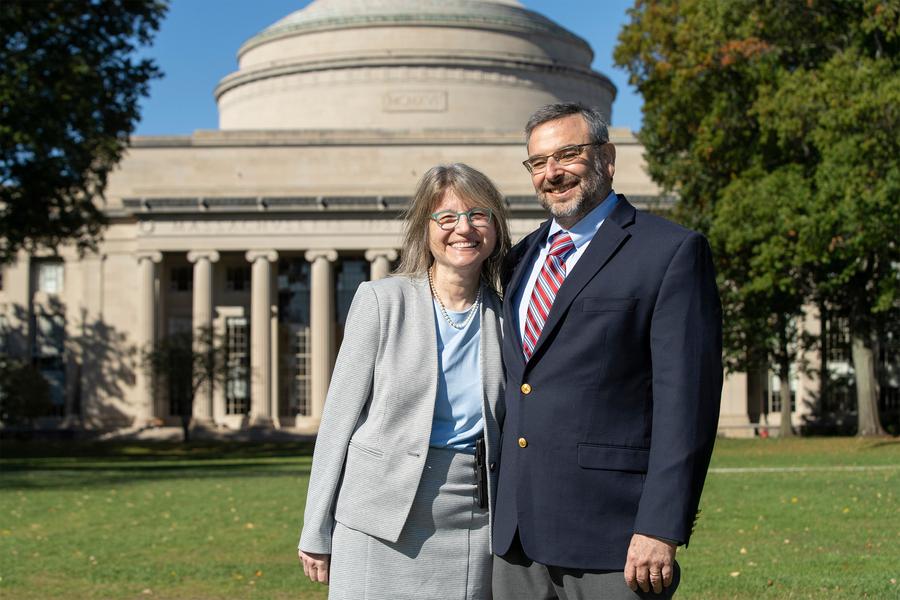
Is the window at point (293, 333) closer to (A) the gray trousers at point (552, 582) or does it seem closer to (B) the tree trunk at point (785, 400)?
(B) the tree trunk at point (785, 400)

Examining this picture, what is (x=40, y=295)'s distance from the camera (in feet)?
228

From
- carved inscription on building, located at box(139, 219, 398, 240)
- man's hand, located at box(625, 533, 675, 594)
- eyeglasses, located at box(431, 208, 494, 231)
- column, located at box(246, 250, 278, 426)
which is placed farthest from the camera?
carved inscription on building, located at box(139, 219, 398, 240)

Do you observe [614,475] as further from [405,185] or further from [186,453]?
[405,185]

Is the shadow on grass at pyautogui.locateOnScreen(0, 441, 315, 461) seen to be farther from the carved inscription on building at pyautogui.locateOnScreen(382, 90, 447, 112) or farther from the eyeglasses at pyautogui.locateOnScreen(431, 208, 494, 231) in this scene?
the eyeglasses at pyautogui.locateOnScreen(431, 208, 494, 231)

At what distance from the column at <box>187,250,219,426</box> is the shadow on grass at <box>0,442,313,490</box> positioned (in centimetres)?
785

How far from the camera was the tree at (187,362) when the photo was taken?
59938 mm

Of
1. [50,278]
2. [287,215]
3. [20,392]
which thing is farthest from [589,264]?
[50,278]

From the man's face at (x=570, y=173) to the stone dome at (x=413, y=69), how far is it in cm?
6593

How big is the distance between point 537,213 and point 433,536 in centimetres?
5939

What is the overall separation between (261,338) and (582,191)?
59833mm

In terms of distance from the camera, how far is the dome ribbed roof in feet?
245

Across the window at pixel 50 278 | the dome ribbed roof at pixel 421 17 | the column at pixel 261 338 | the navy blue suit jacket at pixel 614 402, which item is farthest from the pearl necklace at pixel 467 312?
the dome ribbed roof at pixel 421 17

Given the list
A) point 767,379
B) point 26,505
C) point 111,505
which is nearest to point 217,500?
point 111,505

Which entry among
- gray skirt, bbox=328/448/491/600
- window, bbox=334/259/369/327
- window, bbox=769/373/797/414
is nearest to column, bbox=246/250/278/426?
window, bbox=334/259/369/327
